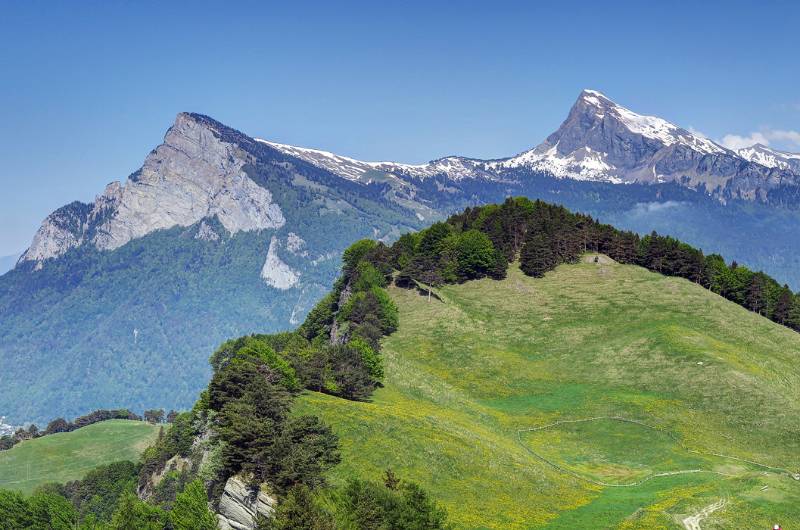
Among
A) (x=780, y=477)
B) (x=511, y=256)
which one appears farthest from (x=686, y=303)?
(x=780, y=477)

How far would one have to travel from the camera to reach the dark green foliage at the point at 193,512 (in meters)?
65.8

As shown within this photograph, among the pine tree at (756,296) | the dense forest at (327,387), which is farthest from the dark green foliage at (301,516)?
the pine tree at (756,296)

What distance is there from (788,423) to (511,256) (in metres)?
87.4

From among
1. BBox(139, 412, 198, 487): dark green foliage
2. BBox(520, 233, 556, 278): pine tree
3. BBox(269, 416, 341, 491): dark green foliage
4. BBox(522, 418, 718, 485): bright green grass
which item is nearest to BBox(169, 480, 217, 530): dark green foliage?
BBox(269, 416, 341, 491): dark green foliage

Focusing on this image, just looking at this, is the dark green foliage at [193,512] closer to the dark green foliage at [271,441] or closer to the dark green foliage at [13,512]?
the dark green foliage at [271,441]

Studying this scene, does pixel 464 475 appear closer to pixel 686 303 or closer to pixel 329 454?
pixel 329 454

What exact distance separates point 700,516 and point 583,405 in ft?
142

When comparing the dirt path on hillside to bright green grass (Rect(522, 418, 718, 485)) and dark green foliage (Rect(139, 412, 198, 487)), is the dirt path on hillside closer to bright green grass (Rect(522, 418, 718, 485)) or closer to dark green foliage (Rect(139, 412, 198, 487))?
bright green grass (Rect(522, 418, 718, 485))

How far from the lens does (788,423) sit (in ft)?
305

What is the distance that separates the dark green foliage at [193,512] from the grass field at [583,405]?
1232cm

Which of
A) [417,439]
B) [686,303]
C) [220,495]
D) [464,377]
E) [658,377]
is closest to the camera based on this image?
[220,495]

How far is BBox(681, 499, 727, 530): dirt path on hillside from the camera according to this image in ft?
200

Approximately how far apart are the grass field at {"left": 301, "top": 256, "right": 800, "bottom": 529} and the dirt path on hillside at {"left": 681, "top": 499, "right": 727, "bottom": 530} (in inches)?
19.9

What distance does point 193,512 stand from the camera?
68812 mm
